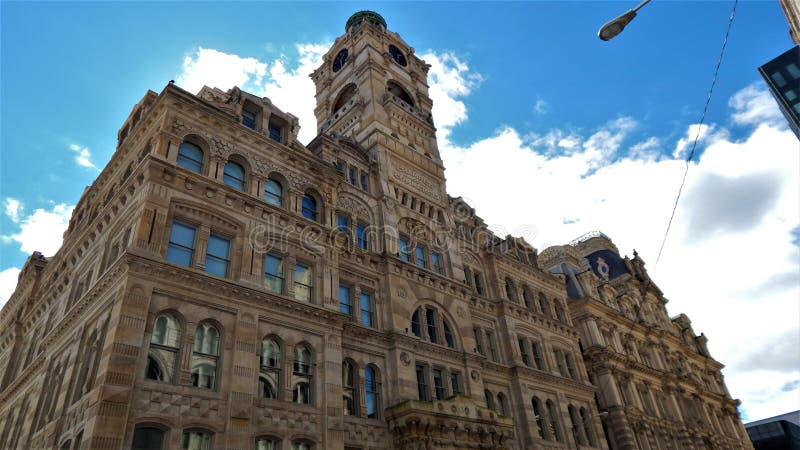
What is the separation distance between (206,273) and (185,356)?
10.8 feet

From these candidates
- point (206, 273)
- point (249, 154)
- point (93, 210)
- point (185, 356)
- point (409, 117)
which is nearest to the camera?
point (185, 356)

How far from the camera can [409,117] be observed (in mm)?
39250

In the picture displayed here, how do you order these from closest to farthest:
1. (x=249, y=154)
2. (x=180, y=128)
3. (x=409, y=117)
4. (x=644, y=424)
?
(x=180, y=128) → (x=249, y=154) → (x=409, y=117) → (x=644, y=424)

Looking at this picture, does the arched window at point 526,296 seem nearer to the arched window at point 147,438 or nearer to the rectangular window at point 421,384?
the rectangular window at point 421,384

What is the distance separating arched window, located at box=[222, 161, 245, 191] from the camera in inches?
953

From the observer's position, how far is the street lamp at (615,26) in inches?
509

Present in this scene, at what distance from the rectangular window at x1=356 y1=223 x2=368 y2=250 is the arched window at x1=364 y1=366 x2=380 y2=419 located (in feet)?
23.5

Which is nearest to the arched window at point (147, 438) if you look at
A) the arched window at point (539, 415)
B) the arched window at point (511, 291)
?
the arched window at point (539, 415)

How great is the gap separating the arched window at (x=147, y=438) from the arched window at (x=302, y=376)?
5.23 metres

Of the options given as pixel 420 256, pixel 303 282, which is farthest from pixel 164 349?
pixel 420 256

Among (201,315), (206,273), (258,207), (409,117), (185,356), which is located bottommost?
(185,356)

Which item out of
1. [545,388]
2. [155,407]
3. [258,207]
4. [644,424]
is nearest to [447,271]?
[545,388]

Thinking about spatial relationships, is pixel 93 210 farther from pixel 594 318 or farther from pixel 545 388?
pixel 594 318

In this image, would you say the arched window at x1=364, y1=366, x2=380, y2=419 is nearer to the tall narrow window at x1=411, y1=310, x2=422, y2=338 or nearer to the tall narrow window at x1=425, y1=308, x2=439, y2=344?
the tall narrow window at x1=411, y1=310, x2=422, y2=338
